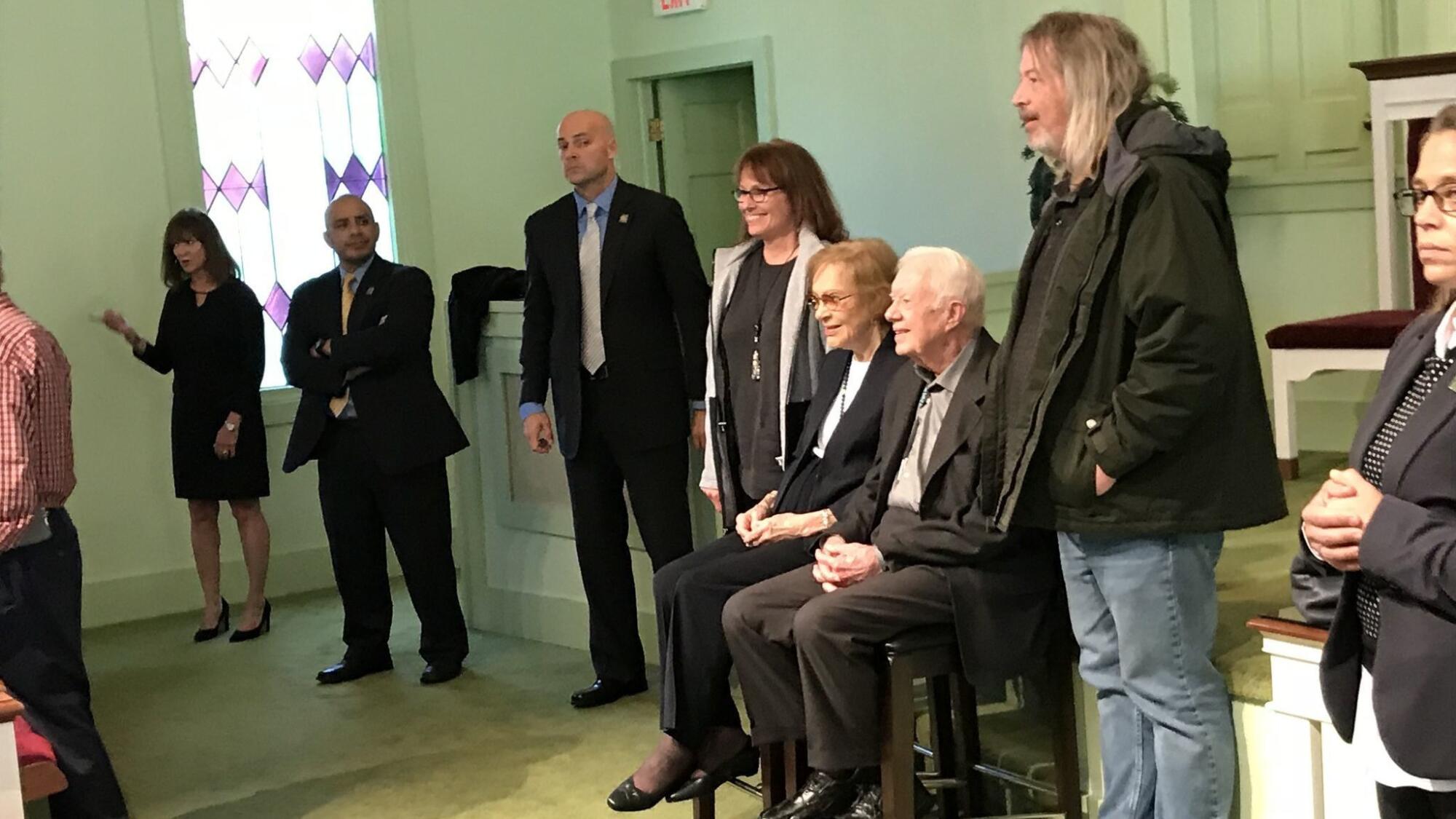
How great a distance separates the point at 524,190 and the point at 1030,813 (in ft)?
15.4

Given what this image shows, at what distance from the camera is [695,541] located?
4836 millimetres

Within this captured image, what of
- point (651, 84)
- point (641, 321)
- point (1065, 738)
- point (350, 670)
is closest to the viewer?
point (1065, 738)

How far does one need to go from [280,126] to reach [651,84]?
1.66m

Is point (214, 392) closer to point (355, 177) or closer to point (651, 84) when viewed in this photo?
point (355, 177)

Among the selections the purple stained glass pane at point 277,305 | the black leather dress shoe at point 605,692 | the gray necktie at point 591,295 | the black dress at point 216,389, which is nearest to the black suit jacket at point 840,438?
the gray necktie at point 591,295

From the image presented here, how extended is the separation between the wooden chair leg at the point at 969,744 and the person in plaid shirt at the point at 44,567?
1855 mm

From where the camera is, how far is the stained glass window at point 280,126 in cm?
658

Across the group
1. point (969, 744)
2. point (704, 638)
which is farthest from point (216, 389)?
point (969, 744)

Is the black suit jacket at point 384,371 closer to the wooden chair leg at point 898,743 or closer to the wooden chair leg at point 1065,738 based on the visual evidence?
the wooden chair leg at point 898,743

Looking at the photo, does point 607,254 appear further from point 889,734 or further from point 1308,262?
point 1308,262

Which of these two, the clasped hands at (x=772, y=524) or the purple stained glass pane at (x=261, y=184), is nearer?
the clasped hands at (x=772, y=524)

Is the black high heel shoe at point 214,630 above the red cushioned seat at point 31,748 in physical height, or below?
below

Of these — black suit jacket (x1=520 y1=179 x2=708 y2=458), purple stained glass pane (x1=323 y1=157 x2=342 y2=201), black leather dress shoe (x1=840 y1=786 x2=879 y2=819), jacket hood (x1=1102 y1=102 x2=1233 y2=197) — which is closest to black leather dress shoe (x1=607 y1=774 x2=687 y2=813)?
black leather dress shoe (x1=840 y1=786 x2=879 y2=819)

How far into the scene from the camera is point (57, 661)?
365cm
